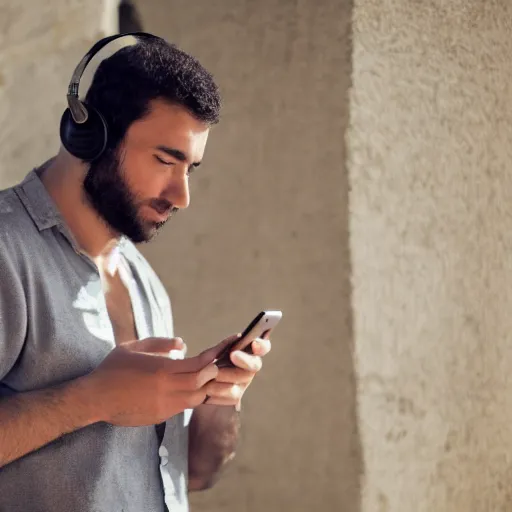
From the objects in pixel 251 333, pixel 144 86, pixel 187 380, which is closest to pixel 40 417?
pixel 187 380

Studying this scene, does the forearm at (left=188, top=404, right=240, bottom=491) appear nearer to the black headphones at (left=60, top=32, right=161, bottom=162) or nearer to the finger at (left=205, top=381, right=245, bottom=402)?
the finger at (left=205, top=381, right=245, bottom=402)

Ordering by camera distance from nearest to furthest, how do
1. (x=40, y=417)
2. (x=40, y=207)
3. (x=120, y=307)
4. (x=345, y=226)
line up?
(x=40, y=417) < (x=40, y=207) < (x=120, y=307) < (x=345, y=226)

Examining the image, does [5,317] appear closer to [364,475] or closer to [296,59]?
→ [364,475]

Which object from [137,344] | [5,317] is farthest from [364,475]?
[5,317]

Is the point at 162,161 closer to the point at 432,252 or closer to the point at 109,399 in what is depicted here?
the point at 109,399

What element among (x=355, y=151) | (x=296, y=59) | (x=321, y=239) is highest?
(x=296, y=59)

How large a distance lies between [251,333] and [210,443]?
33 cm

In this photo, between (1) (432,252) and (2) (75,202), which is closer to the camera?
(2) (75,202)

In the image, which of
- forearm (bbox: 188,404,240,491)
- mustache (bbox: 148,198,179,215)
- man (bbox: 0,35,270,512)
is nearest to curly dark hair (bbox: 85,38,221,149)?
man (bbox: 0,35,270,512)

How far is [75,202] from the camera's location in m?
0.95

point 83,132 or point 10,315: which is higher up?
point 83,132

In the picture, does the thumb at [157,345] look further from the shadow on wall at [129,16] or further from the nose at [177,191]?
the shadow on wall at [129,16]

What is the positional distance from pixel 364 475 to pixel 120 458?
53 centimetres

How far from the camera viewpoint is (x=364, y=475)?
1.22 metres
